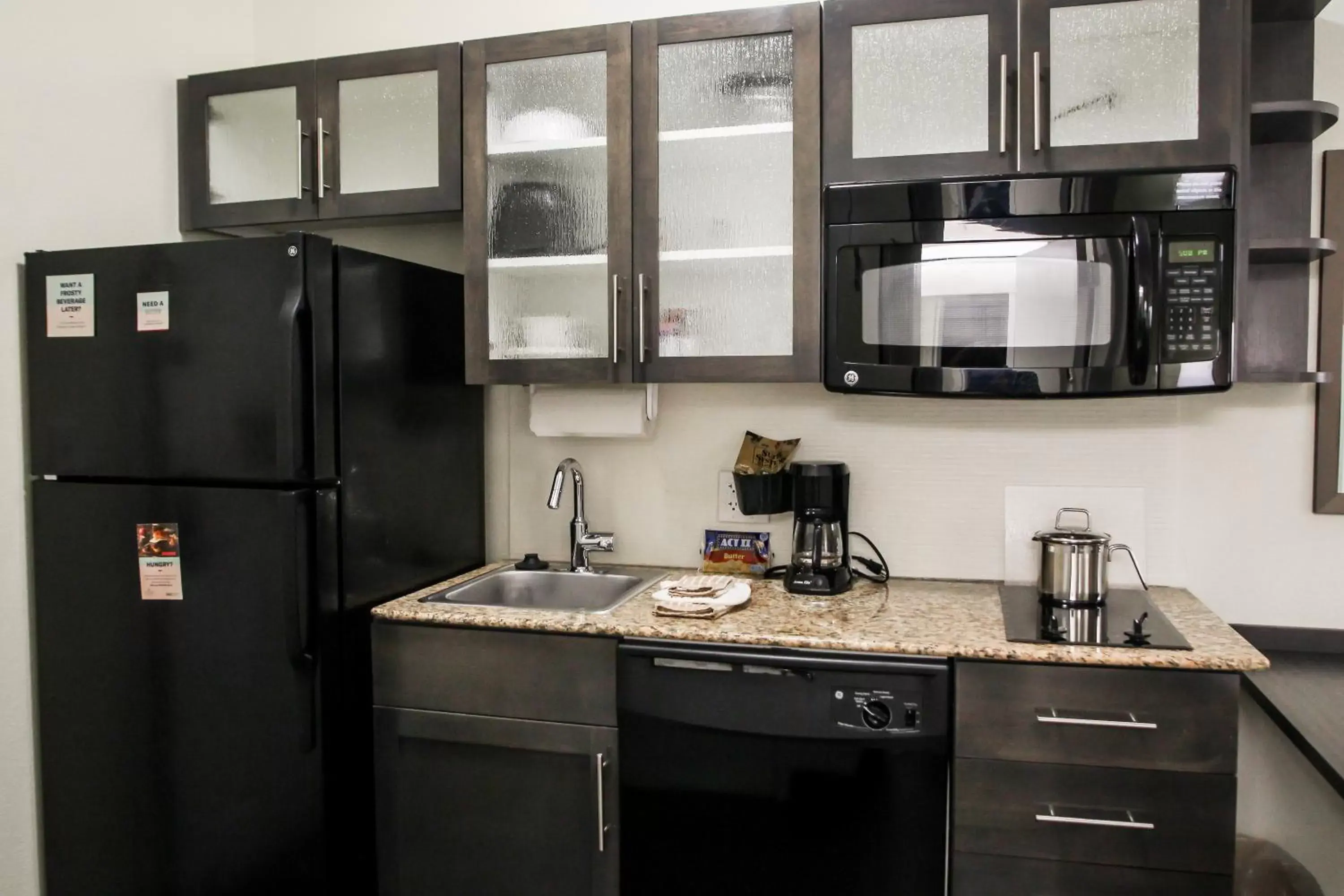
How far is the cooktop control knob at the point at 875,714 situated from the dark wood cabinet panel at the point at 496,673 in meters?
0.50

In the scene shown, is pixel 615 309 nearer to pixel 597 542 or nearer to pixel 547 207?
pixel 547 207

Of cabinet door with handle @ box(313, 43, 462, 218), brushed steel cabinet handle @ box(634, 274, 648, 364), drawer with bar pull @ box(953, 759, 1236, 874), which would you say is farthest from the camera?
cabinet door with handle @ box(313, 43, 462, 218)

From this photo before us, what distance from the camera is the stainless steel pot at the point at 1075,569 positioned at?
192 cm

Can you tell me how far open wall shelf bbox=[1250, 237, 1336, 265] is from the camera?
1843mm

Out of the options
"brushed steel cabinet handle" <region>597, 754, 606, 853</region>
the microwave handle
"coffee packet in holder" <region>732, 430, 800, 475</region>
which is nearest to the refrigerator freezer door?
"brushed steel cabinet handle" <region>597, 754, 606, 853</region>

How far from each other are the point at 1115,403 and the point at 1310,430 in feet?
1.38

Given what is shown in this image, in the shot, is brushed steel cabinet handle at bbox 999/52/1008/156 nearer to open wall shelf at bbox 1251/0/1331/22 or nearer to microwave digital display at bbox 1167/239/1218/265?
microwave digital display at bbox 1167/239/1218/265

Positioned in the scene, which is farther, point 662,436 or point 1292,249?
point 662,436

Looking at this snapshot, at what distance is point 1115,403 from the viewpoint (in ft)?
7.06

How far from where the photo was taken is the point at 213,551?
1.90 m

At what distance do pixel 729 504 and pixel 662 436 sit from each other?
260 mm

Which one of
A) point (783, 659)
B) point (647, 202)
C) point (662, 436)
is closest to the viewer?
point (783, 659)

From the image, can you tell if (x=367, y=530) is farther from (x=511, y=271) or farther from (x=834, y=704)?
(x=834, y=704)

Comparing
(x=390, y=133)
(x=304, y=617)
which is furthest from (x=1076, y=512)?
(x=390, y=133)
